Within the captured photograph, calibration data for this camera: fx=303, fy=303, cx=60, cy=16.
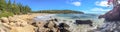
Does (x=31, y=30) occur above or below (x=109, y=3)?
below

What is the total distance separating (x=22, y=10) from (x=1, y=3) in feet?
228

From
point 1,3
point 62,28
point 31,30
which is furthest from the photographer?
point 1,3

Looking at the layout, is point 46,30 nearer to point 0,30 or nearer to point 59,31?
point 59,31

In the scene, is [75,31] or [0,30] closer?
[0,30]

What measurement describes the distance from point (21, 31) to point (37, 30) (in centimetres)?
234

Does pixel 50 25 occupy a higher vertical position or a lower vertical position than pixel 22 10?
higher

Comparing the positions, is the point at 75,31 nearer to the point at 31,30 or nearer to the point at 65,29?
the point at 65,29

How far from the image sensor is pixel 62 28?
140 ft

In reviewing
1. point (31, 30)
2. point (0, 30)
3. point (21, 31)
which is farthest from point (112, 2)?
point (31, 30)

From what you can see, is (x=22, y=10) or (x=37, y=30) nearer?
(x=37, y=30)

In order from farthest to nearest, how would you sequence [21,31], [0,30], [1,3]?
1. [1,3]
2. [21,31]
3. [0,30]

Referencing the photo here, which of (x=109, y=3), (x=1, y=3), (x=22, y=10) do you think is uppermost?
(x=109, y=3)

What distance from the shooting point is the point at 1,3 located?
93.9 meters

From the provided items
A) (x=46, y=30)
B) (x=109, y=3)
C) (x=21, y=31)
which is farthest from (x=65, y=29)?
(x=109, y=3)
